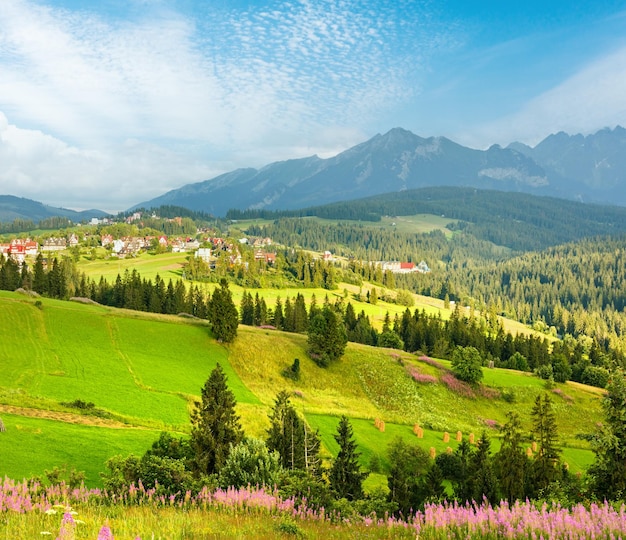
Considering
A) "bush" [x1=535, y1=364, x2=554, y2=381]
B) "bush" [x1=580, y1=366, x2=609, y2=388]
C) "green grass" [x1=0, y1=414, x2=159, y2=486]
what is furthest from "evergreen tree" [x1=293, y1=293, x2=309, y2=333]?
"green grass" [x1=0, y1=414, x2=159, y2=486]

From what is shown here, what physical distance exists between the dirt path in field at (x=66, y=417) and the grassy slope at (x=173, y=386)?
19cm

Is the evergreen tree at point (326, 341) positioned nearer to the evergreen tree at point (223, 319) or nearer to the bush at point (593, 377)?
the evergreen tree at point (223, 319)

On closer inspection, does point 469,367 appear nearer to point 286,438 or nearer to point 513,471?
point 513,471

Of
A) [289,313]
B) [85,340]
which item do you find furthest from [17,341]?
[289,313]

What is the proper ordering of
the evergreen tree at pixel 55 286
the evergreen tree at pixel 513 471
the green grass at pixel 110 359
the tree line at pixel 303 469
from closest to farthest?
the tree line at pixel 303 469, the evergreen tree at pixel 513 471, the green grass at pixel 110 359, the evergreen tree at pixel 55 286

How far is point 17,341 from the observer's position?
5859cm

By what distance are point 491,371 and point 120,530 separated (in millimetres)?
95800

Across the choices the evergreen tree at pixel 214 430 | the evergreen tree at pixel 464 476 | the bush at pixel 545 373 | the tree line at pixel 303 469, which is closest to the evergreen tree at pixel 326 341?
the evergreen tree at pixel 464 476

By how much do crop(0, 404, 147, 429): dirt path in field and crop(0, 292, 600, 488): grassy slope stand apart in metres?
0.19

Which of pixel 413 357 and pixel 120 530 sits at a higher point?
pixel 120 530

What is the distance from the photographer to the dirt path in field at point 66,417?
36594mm

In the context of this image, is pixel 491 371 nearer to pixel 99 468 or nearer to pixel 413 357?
pixel 413 357

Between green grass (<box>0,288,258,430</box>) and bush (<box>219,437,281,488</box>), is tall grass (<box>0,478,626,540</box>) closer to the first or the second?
bush (<box>219,437,281,488</box>)

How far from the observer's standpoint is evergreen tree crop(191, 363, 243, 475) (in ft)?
68.6
